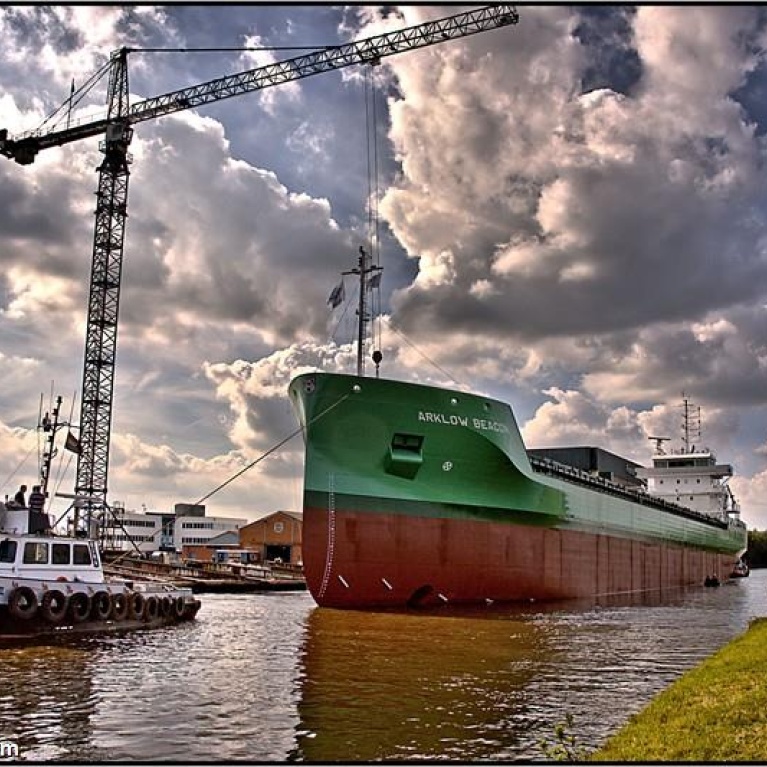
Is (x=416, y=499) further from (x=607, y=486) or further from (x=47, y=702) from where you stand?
(x=607, y=486)

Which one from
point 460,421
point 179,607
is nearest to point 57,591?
point 179,607

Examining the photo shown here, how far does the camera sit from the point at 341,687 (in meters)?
12.8

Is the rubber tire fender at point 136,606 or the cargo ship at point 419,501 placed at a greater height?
the cargo ship at point 419,501

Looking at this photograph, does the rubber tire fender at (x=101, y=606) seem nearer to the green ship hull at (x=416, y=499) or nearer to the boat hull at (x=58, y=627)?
the boat hull at (x=58, y=627)

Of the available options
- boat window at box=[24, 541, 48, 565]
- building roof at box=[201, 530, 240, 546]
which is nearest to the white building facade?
building roof at box=[201, 530, 240, 546]

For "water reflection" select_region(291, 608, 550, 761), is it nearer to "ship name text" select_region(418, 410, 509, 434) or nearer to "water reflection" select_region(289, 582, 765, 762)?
"water reflection" select_region(289, 582, 765, 762)

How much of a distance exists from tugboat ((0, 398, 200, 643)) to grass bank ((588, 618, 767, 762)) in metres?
13.4

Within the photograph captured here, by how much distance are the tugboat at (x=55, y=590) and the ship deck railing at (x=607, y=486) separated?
15.0 m

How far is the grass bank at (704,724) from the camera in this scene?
725 cm

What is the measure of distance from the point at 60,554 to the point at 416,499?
991 centimetres

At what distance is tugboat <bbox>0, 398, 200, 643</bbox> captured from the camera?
1817cm

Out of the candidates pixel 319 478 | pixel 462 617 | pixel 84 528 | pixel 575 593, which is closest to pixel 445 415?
pixel 319 478

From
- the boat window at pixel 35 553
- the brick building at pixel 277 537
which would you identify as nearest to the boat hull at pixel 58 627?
the boat window at pixel 35 553

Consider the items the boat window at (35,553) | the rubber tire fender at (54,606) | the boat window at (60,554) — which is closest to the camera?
the rubber tire fender at (54,606)
